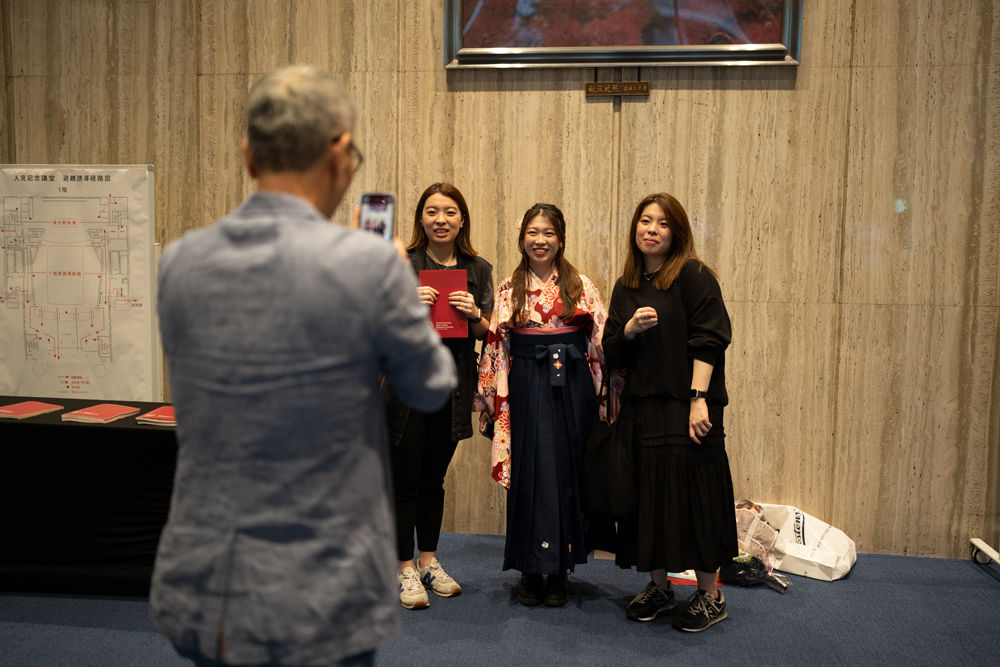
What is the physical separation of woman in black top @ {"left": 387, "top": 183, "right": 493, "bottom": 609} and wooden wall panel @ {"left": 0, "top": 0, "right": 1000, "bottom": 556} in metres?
0.75

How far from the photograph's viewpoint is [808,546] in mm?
3652

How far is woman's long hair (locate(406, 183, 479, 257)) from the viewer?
3273 millimetres

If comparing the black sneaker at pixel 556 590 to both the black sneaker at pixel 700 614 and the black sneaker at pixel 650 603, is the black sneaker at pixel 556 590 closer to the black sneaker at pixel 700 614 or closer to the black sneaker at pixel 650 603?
the black sneaker at pixel 650 603

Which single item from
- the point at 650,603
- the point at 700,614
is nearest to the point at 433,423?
the point at 650,603

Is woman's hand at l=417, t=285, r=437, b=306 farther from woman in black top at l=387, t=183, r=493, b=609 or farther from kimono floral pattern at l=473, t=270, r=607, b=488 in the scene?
kimono floral pattern at l=473, t=270, r=607, b=488

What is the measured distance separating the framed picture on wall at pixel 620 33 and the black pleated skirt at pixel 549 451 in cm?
153

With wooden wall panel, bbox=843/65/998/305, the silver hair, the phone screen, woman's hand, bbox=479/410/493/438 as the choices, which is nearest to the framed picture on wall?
wooden wall panel, bbox=843/65/998/305

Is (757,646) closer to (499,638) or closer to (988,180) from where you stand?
(499,638)

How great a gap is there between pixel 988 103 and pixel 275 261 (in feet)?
12.3

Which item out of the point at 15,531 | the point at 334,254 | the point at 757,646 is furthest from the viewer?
the point at 15,531

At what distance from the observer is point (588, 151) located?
3.95m

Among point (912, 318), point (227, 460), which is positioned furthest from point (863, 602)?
point (227, 460)

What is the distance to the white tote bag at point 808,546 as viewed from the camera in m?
3.56

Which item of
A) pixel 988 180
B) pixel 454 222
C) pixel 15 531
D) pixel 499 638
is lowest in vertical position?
pixel 499 638
